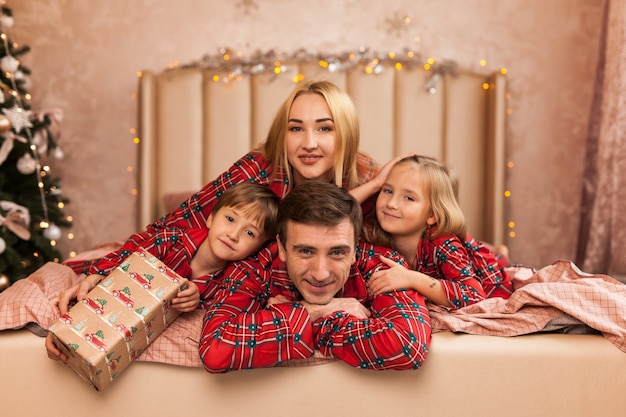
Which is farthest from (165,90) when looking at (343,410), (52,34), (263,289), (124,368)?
(343,410)

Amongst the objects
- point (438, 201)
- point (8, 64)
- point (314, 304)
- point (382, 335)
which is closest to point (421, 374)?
point (382, 335)

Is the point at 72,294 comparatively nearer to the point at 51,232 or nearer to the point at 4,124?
the point at 4,124

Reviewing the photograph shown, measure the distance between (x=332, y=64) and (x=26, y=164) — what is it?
1.59m

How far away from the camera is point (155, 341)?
1.53 m

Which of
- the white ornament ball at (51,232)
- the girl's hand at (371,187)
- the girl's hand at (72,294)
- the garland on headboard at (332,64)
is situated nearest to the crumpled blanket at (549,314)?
the girl's hand at (371,187)

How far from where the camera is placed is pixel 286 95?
3.17m

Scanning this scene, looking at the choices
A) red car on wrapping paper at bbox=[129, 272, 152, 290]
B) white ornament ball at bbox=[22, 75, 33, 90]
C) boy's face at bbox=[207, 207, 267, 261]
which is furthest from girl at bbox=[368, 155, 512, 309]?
white ornament ball at bbox=[22, 75, 33, 90]

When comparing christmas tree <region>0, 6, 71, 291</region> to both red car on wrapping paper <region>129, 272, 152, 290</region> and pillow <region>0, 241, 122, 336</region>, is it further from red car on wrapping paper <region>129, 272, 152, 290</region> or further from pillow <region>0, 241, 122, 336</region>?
red car on wrapping paper <region>129, 272, 152, 290</region>

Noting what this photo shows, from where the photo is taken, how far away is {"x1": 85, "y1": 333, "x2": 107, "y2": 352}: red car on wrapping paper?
138 cm

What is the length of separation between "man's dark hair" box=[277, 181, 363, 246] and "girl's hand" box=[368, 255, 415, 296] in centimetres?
12

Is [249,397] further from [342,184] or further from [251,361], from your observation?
[342,184]

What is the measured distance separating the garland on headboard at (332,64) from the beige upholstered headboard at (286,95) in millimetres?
16

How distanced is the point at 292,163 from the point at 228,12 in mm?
1625

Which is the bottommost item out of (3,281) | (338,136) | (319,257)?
(3,281)
